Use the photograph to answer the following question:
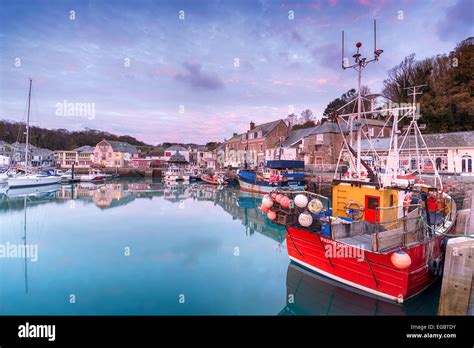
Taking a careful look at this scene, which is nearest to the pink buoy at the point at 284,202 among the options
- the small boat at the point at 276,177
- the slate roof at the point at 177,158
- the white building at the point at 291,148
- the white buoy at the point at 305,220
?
the white buoy at the point at 305,220

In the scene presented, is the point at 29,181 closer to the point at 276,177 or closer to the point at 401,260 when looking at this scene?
the point at 276,177

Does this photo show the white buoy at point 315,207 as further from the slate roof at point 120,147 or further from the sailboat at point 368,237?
the slate roof at point 120,147

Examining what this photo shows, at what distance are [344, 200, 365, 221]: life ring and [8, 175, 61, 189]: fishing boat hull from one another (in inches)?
1698

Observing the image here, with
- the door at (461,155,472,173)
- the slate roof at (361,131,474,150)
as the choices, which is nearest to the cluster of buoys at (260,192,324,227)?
the slate roof at (361,131,474,150)

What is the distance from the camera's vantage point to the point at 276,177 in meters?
31.4

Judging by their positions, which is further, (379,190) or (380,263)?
(379,190)

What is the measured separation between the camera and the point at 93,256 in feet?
39.1

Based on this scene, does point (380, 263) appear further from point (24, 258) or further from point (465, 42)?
point (465, 42)

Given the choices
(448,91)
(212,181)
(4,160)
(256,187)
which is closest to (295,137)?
(212,181)

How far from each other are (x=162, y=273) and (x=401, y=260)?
26.0 feet

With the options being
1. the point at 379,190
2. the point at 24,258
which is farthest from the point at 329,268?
the point at 24,258

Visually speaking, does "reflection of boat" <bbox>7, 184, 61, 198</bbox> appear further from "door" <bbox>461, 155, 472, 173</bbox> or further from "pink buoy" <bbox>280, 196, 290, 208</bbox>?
"door" <bbox>461, 155, 472, 173</bbox>
